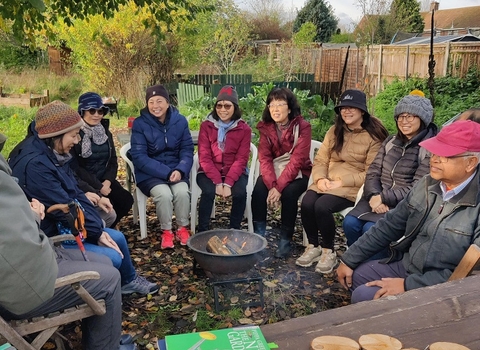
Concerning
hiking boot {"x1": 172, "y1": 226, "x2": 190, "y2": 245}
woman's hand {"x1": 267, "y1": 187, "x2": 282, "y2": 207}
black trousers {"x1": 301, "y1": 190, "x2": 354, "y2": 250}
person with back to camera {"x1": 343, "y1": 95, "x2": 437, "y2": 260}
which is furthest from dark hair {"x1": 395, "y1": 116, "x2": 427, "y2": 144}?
hiking boot {"x1": 172, "y1": 226, "x2": 190, "y2": 245}

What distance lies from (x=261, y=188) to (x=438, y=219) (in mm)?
2166

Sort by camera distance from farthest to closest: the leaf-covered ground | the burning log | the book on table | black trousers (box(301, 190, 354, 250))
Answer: black trousers (box(301, 190, 354, 250))
the burning log
the leaf-covered ground
the book on table

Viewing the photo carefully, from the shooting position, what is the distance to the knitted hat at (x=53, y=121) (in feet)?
9.29

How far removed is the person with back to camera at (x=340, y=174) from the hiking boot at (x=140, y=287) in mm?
1280

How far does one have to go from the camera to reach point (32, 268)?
1757 mm

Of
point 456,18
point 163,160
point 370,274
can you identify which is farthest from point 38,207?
point 456,18

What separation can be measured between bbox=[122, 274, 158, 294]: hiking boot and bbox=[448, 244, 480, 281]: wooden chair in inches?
86.2

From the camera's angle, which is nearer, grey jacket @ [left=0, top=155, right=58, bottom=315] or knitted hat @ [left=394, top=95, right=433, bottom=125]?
grey jacket @ [left=0, top=155, right=58, bottom=315]

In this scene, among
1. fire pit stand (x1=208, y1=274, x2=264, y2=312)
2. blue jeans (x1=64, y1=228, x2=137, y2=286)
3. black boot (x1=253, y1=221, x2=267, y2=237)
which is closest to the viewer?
blue jeans (x1=64, y1=228, x2=137, y2=286)

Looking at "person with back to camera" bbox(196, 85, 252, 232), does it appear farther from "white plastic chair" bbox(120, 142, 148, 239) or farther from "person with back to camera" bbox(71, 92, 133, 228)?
"person with back to camera" bbox(71, 92, 133, 228)

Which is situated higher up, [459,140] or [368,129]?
[459,140]

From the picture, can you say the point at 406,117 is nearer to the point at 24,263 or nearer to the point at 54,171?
the point at 54,171

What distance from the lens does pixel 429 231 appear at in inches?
96.0

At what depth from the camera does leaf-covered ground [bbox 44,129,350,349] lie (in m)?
3.14
